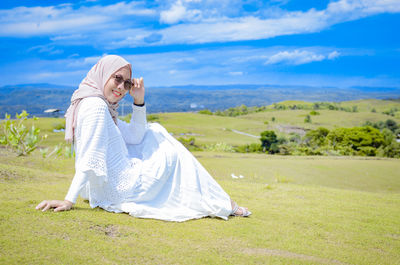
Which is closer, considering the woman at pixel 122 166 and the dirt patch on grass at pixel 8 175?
the woman at pixel 122 166

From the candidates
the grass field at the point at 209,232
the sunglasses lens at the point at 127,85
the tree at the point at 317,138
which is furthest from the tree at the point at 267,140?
the sunglasses lens at the point at 127,85

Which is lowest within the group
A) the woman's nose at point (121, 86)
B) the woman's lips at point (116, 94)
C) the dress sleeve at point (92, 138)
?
the dress sleeve at point (92, 138)

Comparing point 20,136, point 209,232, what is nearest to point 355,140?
point 20,136

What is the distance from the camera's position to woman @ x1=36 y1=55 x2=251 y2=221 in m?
3.90

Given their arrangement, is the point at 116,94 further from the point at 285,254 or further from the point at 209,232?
the point at 285,254

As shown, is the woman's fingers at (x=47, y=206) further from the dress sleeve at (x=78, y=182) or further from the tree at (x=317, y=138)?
the tree at (x=317, y=138)

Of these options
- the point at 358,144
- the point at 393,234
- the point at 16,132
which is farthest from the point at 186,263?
the point at 358,144

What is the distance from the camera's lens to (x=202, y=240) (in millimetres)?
3742

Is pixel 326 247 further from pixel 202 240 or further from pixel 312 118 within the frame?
pixel 312 118

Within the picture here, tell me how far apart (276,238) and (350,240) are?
3.42ft

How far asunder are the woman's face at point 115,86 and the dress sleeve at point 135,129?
1.29 feet

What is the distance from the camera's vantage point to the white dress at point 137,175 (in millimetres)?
3883

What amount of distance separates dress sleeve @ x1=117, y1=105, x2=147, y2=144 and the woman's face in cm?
39

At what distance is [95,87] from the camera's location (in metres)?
4.22
